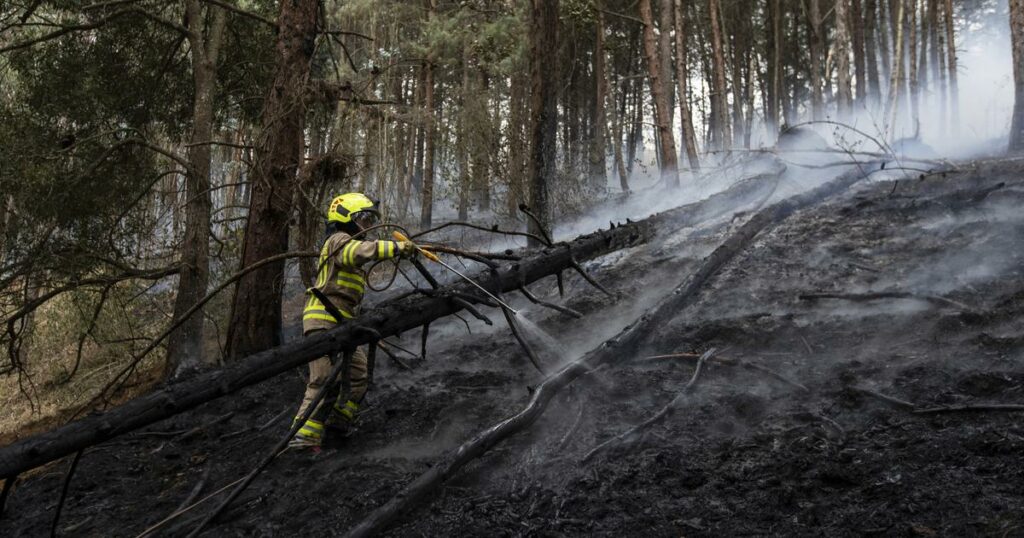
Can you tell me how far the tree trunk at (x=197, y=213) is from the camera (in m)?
7.98

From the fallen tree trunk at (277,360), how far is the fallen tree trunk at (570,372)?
790 millimetres

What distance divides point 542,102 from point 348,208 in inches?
197

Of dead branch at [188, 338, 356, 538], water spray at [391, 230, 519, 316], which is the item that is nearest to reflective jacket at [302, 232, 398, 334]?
water spray at [391, 230, 519, 316]

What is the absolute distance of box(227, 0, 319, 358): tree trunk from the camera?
21.8 feet

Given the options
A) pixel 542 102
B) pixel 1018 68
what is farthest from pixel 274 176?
pixel 1018 68

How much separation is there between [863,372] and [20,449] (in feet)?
17.1

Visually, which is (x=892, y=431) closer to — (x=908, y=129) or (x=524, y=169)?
(x=524, y=169)

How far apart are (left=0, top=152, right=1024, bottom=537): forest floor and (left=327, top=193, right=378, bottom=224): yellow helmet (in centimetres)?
174

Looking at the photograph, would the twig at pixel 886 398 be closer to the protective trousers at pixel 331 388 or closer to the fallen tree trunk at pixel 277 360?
the fallen tree trunk at pixel 277 360

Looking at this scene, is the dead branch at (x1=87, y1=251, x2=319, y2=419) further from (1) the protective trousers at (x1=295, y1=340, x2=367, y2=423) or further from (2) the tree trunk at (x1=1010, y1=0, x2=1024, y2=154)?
(2) the tree trunk at (x1=1010, y1=0, x2=1024, y2=154)

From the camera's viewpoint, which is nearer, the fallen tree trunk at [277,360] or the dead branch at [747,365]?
the fallen tree trunk at [277,360]

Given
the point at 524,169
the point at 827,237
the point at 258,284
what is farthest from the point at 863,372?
the point at 524,169

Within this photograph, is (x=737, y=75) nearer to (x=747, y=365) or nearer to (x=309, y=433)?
(x=747, y=365)

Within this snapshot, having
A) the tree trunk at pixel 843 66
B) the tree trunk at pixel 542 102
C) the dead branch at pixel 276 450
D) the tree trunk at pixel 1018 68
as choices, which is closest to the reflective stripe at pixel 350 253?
the dead branch at pixel 276 450
